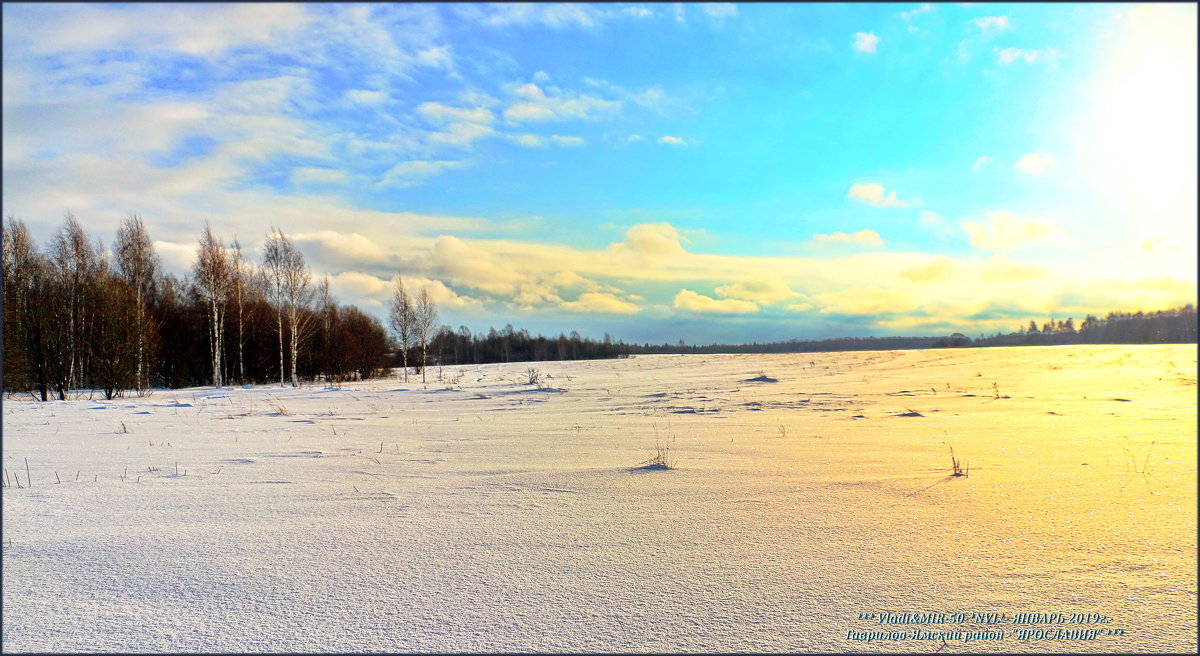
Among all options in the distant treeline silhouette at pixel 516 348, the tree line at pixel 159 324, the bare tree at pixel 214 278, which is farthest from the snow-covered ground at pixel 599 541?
the distant treeline silhouette at pixel 516 348

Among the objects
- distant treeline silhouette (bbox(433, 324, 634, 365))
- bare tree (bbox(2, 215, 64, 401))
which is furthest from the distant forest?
distant treeline silhouette (bbox(433, 324, 634, 365))

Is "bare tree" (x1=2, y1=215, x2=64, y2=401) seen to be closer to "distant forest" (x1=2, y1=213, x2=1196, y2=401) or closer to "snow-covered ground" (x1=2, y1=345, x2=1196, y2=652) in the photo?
"distant forest" (x1=2, y1=213, x2=1196, y2=401)

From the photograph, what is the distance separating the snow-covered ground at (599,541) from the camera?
93.0 inches

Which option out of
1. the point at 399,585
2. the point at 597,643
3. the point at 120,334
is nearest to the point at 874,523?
the point at 597,643

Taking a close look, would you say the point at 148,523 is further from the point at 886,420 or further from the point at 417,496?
the point at 886,420

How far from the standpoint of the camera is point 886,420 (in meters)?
8.65

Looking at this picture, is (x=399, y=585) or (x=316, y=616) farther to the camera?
(x=399, y=585)

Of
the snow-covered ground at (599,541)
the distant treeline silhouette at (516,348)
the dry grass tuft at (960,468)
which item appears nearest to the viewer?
the snow-covered ground at (599,541)

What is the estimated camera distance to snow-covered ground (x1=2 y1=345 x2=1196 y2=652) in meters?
2.36

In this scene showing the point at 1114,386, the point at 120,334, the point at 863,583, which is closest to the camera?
the point at 863,583

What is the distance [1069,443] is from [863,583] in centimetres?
471

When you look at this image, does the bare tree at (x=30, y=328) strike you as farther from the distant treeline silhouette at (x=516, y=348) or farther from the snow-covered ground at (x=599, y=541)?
the distant treeline silhouette at (x=516, y=348)

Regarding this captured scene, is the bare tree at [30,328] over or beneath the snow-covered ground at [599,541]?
over

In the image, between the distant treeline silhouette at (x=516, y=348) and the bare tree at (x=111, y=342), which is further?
the distant treeline silhouette at (x=516, y=348)
